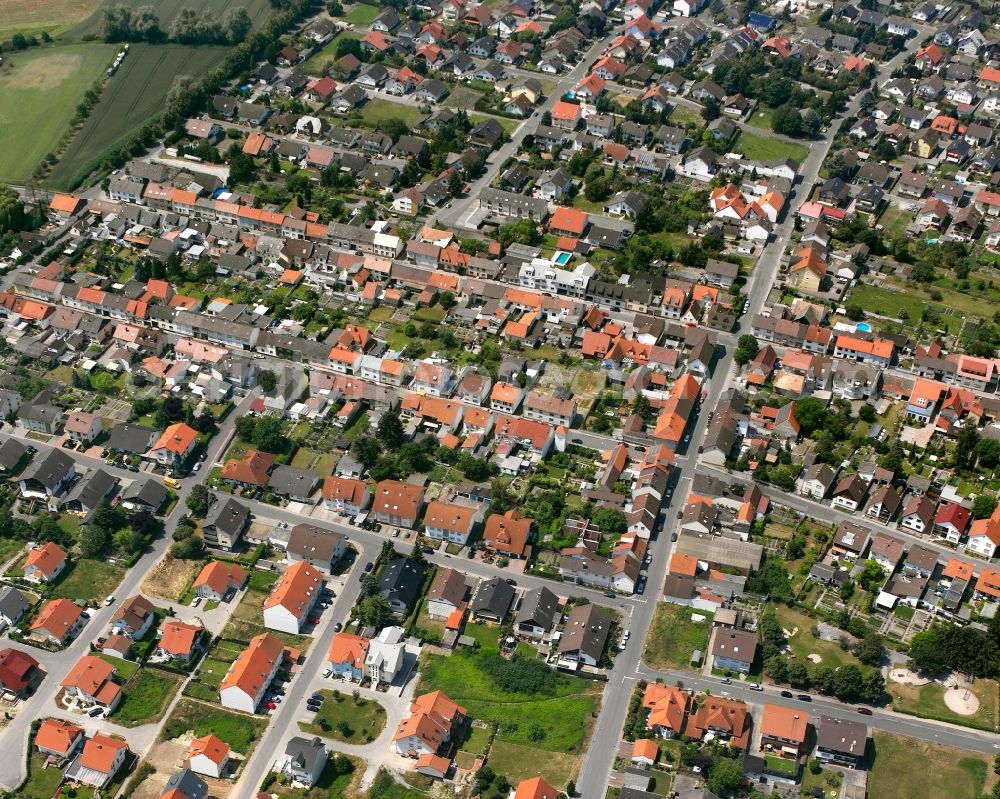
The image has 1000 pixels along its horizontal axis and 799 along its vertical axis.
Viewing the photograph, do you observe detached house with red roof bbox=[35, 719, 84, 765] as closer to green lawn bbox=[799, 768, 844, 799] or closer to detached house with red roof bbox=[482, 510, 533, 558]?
detached house with red roof bbox=[482, 510, 533, 558]

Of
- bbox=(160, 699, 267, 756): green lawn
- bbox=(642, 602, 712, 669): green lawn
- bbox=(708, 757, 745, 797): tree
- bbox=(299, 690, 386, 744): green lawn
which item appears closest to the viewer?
bbox=(708, 757, 745, 797): tree

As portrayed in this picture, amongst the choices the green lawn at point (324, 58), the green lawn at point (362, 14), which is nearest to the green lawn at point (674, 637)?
the green lawn at point (324, 58)

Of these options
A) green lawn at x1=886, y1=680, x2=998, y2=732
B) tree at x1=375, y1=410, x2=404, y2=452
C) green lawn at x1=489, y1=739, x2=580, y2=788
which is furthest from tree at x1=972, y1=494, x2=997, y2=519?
tree at x1=375, y1=410, x2=404, y2=452

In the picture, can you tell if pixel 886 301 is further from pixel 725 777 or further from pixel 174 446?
pixel 174 446

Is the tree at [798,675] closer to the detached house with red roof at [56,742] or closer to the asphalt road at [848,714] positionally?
the asphalt road at [848,714]

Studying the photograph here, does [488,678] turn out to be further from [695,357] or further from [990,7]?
[990,7]

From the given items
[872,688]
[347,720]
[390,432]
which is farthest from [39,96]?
[872,688]
